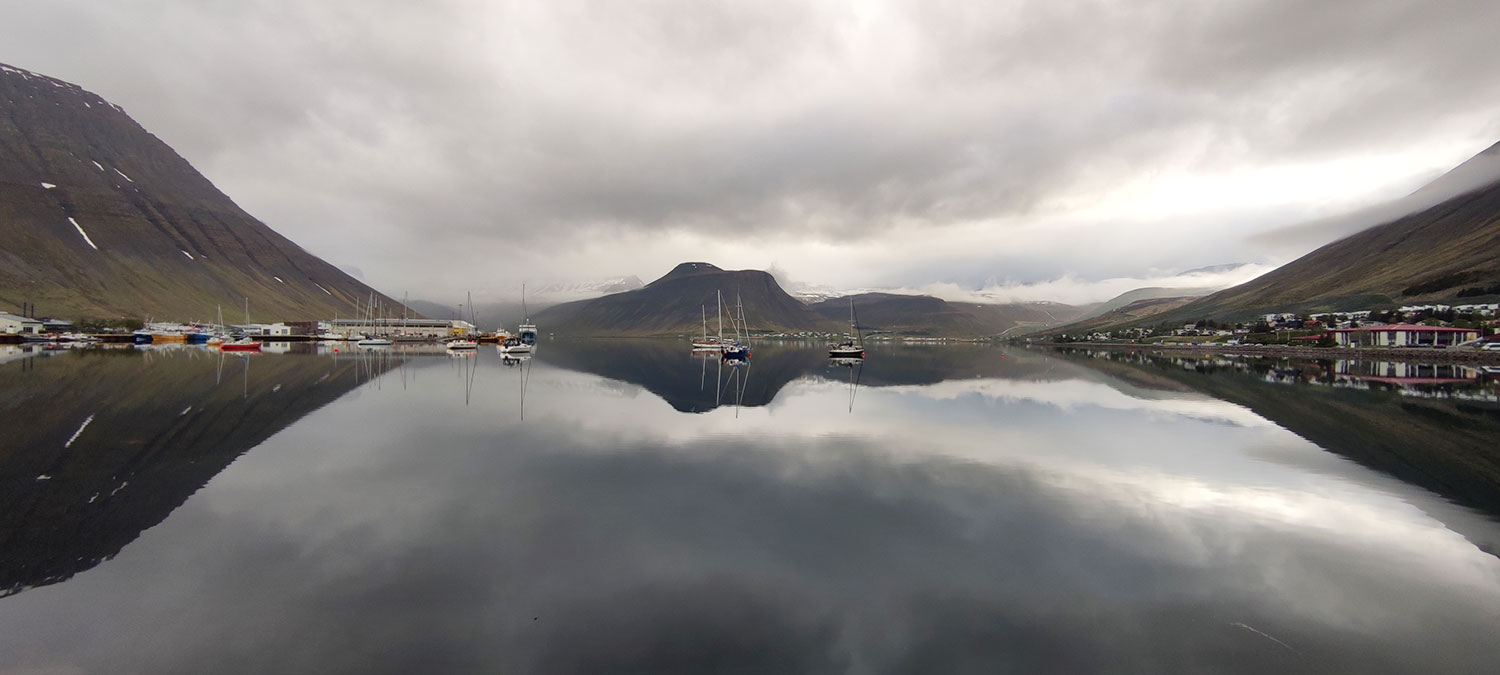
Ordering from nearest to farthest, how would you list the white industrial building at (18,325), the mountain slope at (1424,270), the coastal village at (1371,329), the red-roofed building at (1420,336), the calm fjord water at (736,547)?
the calm fjord water at (736,547), the red-roofed building at (1420,336), the coastal village at (1371,329), the white industrial building at (18,325), the mountain slope at (1424,270)

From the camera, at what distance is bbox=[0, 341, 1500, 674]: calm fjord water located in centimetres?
802

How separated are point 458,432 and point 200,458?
322 inches

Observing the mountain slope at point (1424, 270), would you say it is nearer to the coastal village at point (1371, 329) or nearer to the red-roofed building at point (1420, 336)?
the coastal village at point (1371, 329)

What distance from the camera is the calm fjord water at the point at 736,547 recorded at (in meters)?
8.02

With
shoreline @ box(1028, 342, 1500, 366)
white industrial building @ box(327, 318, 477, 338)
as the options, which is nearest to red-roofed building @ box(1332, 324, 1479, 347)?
shoreline @ box(1028, 342, 1500, 366)

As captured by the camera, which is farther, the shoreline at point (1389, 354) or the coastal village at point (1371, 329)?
the coastal village at point (1371, 329)

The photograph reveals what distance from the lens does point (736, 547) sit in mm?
11930

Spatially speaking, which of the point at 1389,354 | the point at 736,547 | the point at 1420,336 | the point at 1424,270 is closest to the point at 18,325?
the point at 736,547

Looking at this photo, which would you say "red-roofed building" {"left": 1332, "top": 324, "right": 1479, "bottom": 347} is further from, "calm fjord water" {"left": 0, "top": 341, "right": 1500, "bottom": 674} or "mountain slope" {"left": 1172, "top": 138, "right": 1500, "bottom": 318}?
"calm fjord water" {"left": 0, "top": 341, "right": 1500, "bottom": 674}

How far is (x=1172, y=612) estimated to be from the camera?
30.2 ft

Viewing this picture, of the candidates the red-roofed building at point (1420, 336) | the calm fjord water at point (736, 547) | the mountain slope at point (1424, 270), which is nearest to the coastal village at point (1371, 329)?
the red-roofed building at point (1420, 336)

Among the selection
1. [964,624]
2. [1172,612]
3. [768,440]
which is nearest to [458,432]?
[768,440]

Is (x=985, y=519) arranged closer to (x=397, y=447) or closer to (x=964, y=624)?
(x=964, y=624)

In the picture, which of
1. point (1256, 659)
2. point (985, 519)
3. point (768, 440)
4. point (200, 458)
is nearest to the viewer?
point (1256, 659)
